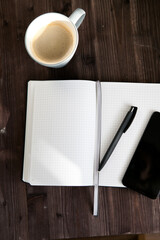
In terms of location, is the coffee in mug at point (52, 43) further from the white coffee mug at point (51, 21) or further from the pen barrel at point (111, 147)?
the pen barrel at point (111, 147)

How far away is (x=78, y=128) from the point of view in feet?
1.62

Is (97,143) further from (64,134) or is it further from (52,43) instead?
(52,43)

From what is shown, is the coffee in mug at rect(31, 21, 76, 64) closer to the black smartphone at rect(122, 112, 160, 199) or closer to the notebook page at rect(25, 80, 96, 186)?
the notebook page at rect(25, 80, 96, 186)

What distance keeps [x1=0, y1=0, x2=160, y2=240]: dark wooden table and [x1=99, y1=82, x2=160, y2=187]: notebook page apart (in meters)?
0.02

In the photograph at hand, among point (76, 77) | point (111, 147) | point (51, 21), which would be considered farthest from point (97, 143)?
point (51, 21)

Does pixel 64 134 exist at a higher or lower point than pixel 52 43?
lower

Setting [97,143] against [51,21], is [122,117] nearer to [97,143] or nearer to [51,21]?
[97,143]

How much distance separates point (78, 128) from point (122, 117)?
0.10m

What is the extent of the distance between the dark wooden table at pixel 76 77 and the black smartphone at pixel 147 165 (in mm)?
24

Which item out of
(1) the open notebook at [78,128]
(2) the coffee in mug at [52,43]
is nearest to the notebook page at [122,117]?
(1) the open notebook at [78,128]

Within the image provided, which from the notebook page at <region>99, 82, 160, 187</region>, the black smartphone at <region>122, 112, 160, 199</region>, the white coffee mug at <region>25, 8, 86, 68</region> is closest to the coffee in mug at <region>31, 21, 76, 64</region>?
the white coffee mug at <region>25, 8, 86, 68</region>

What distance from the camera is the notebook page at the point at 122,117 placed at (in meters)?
0.50

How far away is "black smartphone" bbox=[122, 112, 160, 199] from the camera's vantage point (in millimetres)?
487

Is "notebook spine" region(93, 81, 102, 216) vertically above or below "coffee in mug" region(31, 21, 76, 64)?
below
